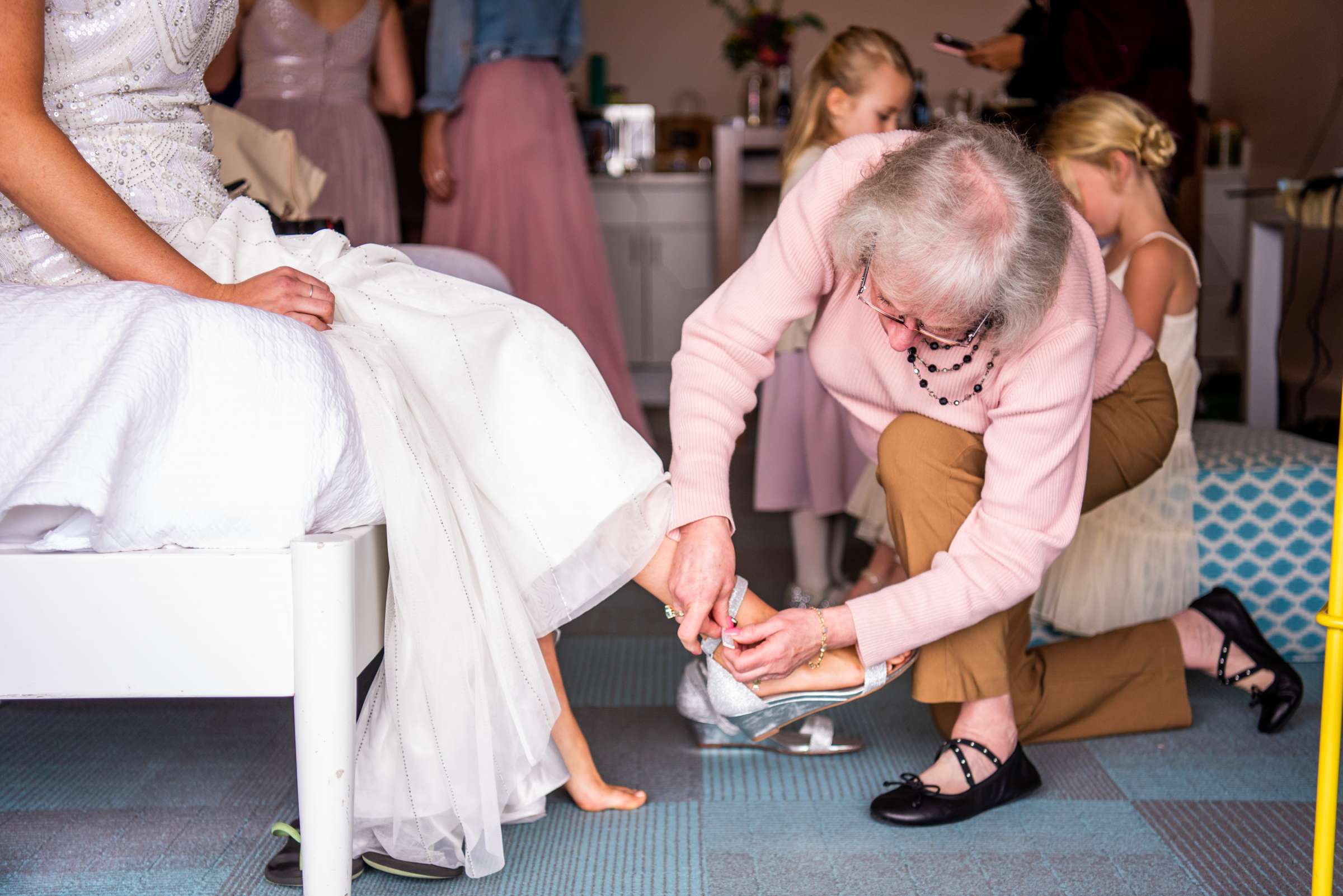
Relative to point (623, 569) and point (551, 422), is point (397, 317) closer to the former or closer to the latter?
point (551, 422)

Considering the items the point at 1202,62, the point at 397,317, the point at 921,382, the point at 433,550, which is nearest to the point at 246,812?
the point at 433,550

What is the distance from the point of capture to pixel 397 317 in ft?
3.54

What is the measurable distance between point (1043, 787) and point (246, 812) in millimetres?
882

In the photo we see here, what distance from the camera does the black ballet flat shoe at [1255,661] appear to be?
1.46 meters

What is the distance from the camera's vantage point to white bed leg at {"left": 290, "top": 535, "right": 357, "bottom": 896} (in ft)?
2.86

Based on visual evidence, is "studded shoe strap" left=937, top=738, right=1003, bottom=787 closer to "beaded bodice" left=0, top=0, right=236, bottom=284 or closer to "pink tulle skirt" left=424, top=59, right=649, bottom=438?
"beaded bodice" left=0, top=0, right=236, bottom=284

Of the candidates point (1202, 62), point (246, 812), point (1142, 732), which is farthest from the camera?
point (1202, 62)

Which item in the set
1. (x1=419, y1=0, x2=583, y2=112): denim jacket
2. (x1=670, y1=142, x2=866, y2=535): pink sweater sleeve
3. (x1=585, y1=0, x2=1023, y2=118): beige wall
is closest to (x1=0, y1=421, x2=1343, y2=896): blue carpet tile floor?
(x1=670, y1=142, x2=866, y2=535): pink sweater sleeve

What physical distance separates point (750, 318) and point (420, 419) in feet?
1.34

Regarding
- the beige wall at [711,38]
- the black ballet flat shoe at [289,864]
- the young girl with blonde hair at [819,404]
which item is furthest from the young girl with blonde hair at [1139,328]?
the beige wall at [711,38]

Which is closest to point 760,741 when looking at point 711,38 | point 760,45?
point 760,45

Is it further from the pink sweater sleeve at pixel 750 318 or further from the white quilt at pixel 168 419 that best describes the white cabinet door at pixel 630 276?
the white quilt at pixel 168 419

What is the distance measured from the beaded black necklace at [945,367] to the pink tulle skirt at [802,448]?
2.46 feet

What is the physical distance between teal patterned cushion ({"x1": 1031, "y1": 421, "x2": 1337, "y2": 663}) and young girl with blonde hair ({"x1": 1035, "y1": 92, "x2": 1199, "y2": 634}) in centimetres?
4
